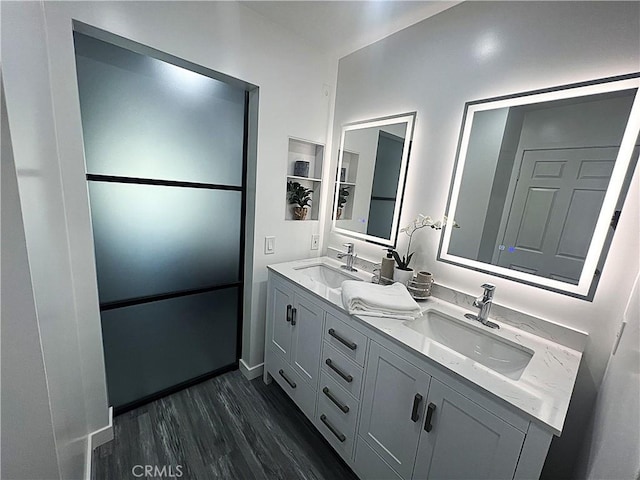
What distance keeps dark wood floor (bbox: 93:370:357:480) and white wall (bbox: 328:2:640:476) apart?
122 cm

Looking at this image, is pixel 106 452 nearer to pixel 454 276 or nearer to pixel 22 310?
pixel 22 310

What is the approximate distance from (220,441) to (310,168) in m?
1.99

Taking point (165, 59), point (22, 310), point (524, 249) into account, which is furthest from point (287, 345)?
point (165, 59)

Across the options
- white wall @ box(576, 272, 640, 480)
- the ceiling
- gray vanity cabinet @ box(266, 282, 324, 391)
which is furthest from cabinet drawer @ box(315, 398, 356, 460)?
the ceiling

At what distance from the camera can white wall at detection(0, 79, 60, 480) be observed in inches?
20.7

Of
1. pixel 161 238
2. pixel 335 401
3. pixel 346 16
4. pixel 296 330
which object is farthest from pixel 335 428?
pixel 346 16

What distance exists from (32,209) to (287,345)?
1.43 m

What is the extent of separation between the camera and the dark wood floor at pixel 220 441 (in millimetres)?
1391

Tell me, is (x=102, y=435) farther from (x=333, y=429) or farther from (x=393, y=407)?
(x=393, y=407)

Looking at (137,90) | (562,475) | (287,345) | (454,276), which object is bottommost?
(562,475)

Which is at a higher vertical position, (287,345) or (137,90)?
(137,90)

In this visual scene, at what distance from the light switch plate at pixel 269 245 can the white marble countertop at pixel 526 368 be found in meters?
0.67

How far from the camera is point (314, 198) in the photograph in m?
2.22

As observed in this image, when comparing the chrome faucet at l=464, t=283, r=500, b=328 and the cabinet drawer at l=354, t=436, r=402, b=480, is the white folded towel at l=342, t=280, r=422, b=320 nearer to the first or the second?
the chrome faucet at l=464, t=283, r=500, b=328
